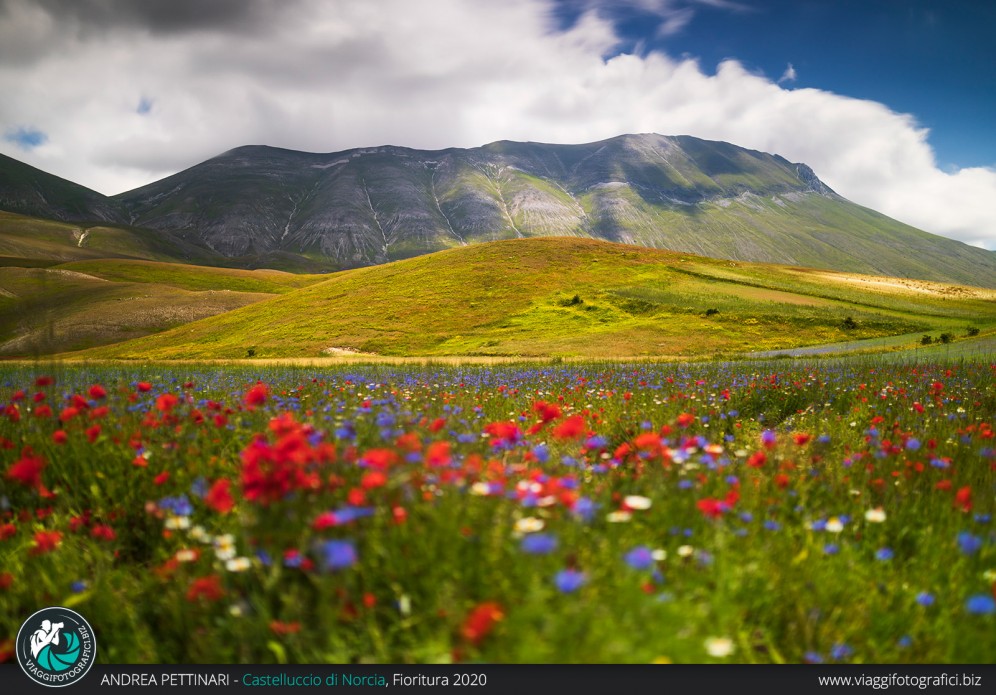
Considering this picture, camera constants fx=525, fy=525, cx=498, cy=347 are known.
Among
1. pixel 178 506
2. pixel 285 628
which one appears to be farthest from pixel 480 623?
pixel 178 506

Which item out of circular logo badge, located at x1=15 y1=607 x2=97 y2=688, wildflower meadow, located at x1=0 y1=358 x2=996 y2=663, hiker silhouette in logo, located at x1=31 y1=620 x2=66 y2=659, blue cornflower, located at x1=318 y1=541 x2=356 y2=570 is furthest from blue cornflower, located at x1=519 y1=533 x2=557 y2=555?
hiker silhouette in logo, located at x1=31 y1=620 x2=66 y2=659

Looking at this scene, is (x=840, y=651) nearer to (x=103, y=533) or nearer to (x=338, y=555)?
(x=338, y=555)

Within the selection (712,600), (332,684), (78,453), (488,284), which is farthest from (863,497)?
(488,284)

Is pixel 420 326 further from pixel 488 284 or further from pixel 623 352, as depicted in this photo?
pixel 623 352

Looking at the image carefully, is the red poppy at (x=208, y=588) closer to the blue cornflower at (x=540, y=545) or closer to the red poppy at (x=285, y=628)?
the red poppy at (x=285, y=628)

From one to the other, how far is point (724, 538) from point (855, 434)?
5235 mm

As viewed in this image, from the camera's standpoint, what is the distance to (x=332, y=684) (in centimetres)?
206

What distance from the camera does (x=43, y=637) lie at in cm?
220

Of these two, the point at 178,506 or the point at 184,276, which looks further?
the point at 184,276

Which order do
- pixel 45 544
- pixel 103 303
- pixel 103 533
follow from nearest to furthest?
pixel 45 544 → pixel 103 533 → pixel 103 303

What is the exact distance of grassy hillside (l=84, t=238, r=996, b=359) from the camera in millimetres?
50594

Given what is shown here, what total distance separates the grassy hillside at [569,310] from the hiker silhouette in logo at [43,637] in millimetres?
37611

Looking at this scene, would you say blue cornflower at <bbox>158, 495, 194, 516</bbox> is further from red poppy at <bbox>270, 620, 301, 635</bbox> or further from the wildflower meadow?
red poppy at <bbox>270, 620, 301, 635</bbox>

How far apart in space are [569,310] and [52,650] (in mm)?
60865
